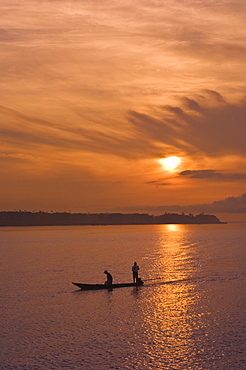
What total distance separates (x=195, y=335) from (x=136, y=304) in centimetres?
→ 1357

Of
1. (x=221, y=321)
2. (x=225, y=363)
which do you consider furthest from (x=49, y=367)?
(x=221, y=321)

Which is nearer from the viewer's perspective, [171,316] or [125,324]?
[125,324]

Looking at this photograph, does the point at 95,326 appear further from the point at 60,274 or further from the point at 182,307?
the point at 60,274

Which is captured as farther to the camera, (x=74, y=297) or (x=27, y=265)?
(x=27, y=265)

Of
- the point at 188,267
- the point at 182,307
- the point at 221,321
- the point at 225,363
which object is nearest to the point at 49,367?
the point at 225,363

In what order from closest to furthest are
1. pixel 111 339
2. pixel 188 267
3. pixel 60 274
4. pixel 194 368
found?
pixel 194 368, pixel 111 339, pixel 60 274, pixel 188 267

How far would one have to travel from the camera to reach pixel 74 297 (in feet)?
177

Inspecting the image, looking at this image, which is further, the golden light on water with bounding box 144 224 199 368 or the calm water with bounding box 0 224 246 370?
the golden light on water with bounding box 144 224 199 368

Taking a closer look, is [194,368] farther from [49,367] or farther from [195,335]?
[49,367]

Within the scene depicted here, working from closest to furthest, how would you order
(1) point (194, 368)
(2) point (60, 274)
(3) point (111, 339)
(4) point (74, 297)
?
(1) point (194, 368) < (3) point (111, 339) < (4) point (74, 297) < (2) point (60, 274)

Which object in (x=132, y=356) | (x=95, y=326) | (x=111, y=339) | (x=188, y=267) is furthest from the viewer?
(x=188, y=267)

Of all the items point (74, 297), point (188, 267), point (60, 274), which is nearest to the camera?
point (74, 297)

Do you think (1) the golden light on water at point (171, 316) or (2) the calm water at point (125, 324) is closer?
(2) the calm water at point (125, 324)

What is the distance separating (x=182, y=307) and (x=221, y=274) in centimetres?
2996
